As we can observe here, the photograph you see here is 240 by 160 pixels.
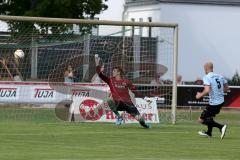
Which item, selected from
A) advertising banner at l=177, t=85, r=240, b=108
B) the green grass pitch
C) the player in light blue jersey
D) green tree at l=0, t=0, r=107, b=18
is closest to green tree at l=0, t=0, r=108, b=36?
green tree at l=0, t=0, r=107, b=18

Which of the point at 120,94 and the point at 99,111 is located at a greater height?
the point at 120,94

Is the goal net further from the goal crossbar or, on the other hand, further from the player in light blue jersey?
the player in light blue jersey

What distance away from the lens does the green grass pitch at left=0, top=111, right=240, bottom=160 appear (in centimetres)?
1847

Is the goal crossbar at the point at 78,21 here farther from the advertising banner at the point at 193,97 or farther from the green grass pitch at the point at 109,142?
the advertising banner at the point at 193,97

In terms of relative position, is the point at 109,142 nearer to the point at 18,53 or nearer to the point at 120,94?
the point at 120,94

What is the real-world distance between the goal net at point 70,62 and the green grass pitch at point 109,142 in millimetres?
2176

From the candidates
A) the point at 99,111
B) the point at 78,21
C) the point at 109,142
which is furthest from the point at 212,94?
the point at 99,111

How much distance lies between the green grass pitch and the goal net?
85.7 inches

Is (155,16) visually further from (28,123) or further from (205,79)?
(205,79)

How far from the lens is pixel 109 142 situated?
858 inches

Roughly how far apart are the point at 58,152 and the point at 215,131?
9095mm

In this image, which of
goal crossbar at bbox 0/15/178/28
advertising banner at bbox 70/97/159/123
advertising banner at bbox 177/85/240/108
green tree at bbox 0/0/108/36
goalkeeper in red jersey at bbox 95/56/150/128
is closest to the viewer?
goalkeeper in red jersey at bbox 95/56/150/128

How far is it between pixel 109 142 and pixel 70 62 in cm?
1031

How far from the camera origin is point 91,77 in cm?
3284
